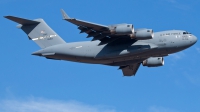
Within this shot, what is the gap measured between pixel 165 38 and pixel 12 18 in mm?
8955

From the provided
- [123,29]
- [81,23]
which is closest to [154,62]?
[123,29]

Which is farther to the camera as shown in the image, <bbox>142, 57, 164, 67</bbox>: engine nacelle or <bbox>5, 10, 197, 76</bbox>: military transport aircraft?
<bbox>142, 57, 164, 67</bbox>: engine nacelle

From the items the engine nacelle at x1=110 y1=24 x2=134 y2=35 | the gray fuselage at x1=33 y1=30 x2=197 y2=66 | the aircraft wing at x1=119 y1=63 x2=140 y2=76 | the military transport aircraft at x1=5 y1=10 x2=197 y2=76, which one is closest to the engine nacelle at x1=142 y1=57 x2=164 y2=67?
the aircraft wing at x1=119 y1=63 x2=140 y2=76

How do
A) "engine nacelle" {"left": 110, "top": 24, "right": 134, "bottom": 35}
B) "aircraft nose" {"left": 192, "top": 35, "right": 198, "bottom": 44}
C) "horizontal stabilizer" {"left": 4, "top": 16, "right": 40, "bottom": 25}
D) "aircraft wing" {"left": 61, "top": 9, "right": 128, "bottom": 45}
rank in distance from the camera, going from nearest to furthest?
"aircraft wing" {"left": 61, "top": 9, "right": 128, "bottom": 45} → "engine nacelle" {"left": 110, "top": 24, "right": 134, "bottom": 35} → "aircraft nose" {"left": 192, "top": 35, "right": 198, "bottom": 44} → "horizontal stabilizer" {"left": 4, "top": 16, "right": 40, "bottom": 25}

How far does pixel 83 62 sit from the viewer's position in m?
31.4

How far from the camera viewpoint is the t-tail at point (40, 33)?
32.4 meters

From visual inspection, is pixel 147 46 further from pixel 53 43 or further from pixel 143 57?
pixel 53 43

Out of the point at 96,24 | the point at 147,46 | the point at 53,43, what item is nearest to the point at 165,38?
the point at 147,46

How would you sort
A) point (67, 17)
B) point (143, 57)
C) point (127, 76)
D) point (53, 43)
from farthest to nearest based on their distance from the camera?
1. point (127, 76)
2. point (53, 43)
3. point (143, 57)
4. point (67, 17)

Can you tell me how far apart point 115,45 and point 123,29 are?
5.60 feet

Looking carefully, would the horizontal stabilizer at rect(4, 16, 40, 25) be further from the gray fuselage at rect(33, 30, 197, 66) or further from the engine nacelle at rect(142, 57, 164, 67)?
the engine nacelle at rect(142, 57, 164, 67)

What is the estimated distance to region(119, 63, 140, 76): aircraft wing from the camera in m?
34.1

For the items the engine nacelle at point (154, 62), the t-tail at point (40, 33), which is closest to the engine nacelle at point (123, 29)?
the t-tail at point (40, 33)

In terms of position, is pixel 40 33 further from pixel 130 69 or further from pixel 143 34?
pixel 143 34
